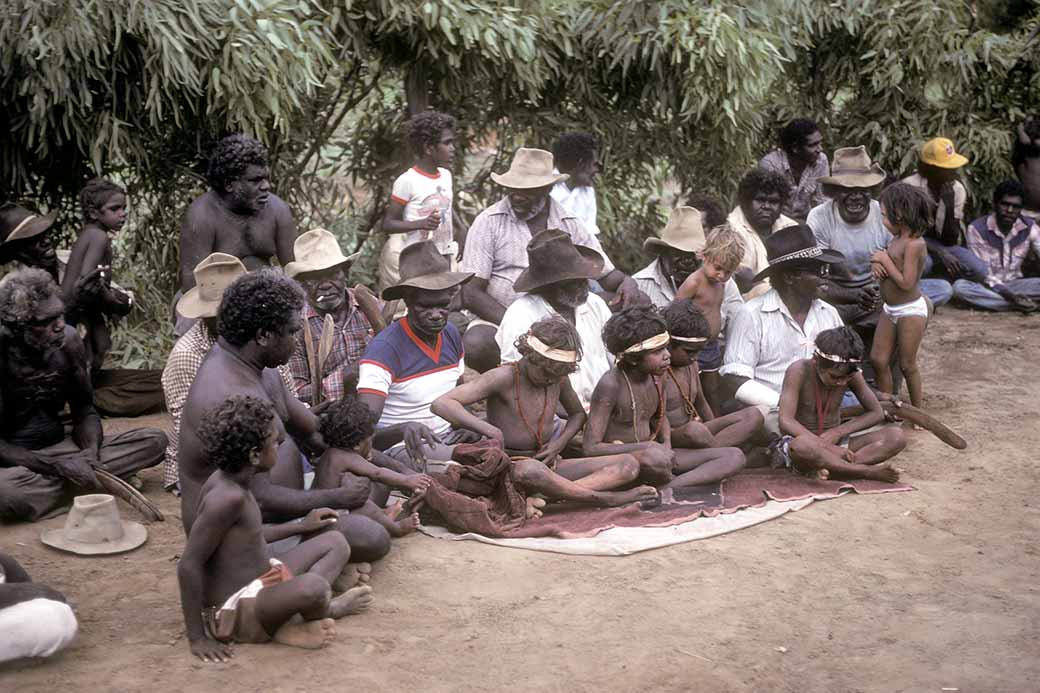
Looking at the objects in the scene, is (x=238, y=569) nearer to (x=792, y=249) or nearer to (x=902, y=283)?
(x=792, y=249)

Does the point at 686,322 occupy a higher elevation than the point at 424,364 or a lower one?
higher

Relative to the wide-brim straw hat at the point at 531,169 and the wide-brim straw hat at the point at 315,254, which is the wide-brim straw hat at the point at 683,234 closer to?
the wide-brim straw hat at the point at 531,169

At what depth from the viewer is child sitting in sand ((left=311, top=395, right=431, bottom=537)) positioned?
516cm

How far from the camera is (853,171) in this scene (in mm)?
8555

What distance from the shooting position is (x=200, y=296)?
5680 mm

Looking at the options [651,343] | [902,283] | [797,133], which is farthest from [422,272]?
[797,133]

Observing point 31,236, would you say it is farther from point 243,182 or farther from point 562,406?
point 562,406

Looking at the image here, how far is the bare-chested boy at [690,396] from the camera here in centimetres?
631

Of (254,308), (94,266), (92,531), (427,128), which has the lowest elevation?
(92,531)

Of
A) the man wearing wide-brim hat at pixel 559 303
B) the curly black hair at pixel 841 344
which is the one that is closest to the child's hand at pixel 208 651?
the man wearing wide-brim hat at pixel 559 303

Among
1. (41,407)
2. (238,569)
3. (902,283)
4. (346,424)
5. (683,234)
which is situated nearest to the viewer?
(238,569)

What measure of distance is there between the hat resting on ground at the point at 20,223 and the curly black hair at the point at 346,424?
2254 millimetres

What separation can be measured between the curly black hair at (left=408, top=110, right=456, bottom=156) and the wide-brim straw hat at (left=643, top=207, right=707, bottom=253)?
1.43m

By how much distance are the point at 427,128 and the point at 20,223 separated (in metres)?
2.36
